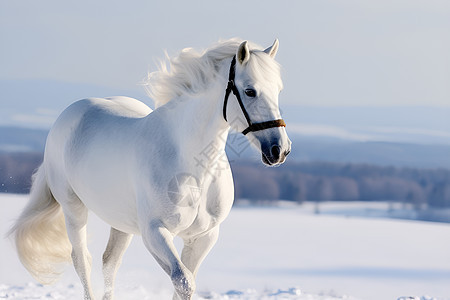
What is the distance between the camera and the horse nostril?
3.59 m

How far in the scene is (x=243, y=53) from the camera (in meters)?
3.78

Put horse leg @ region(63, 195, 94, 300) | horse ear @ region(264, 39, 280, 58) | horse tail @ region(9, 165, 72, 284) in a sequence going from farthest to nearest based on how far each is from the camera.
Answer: horse tail @ region(9, 165, 72, 284)
horse leg @ region(63, 195, 94, 300)
horse ear @ region(264, 39, 280, 58)

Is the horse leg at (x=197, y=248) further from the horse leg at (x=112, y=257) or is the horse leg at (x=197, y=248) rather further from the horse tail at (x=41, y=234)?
the horse tail at (x=41, y=234)

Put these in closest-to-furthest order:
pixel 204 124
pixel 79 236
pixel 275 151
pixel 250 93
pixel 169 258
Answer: pixel 275 151
pixel 250 93
pixel 169 258
pixel 204 124
pixel 79 236

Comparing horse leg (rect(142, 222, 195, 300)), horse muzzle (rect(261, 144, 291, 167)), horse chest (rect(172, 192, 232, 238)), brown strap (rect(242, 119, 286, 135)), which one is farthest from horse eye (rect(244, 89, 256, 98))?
horse leg (rect(142, 222, 195, 300))

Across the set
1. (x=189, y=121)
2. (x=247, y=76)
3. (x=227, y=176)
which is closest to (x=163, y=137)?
(x=189, y=121)

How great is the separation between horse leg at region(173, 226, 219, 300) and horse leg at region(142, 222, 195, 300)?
386mm

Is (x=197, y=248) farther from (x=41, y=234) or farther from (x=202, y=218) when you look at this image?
(x=41, y=234)

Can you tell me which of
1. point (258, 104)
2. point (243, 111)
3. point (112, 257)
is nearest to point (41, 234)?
point (112, 257)

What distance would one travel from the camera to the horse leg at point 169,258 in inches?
153

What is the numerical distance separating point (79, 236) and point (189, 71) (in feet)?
6.44

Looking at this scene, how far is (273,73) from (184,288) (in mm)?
1414

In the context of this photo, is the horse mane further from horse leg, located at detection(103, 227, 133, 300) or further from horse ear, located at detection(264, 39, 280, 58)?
horse leg, located at detection(103, 227, 133, 300)

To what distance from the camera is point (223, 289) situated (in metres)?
7.21
